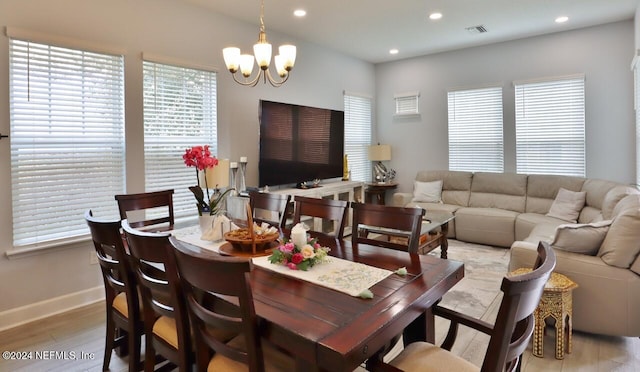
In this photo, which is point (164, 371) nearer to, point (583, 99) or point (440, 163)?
point (440, 163)

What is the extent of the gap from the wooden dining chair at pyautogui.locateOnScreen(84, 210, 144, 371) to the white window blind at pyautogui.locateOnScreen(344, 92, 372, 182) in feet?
15.0

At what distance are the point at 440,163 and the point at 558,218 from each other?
207 centimetres

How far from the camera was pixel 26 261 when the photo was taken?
9.65 ft

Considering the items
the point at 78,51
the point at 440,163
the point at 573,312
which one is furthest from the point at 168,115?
the point at 440,163

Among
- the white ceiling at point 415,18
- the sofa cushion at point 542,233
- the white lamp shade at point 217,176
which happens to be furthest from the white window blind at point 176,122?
the sofa cushion at point 542,233

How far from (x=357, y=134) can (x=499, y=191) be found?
8.07 feet

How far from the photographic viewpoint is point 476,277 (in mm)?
3850

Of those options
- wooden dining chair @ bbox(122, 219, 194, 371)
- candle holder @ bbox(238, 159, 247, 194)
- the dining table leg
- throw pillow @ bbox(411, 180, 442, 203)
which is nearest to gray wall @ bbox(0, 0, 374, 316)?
candle holder @ bbox(238, 159, 247, 194)

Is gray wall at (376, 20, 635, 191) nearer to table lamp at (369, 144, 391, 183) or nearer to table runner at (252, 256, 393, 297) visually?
table lamp at (369, 144, 391, 183)

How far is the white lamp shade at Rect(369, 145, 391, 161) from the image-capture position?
6.60 meters

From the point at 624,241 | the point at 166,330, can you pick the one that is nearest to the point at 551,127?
the point at 624,241

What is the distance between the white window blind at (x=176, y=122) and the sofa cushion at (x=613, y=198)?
4.19 meters

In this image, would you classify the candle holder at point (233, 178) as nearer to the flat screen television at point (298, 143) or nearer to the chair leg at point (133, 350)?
the flat screen television at point (298, 143)

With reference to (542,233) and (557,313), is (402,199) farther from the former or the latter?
(557,313)
